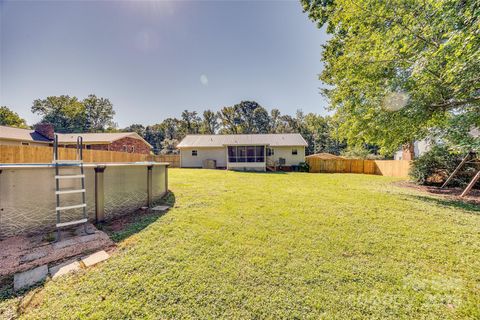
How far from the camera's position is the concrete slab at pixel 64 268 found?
8.03 ft

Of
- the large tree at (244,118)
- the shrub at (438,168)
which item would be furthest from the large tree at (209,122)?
the shrub at (438,168)

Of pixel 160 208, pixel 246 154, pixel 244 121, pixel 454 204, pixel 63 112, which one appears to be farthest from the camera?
pixel 244 121

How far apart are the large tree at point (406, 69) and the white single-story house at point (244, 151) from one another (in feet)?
32.8

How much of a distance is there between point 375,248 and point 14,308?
4.94 meters

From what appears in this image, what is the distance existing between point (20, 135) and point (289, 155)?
77.9ft

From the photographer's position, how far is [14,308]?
1.91 meters

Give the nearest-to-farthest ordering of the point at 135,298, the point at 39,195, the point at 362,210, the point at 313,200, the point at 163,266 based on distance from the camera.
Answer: the point at 135,298
the point at 163,266
the point at 39,195
the point at 362,210
the point at 313,200

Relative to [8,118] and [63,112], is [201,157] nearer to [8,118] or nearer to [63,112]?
[8,118]

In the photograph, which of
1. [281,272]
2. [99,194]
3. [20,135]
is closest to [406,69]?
[281,272]

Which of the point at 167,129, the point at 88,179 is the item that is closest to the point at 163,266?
the point at 88,179

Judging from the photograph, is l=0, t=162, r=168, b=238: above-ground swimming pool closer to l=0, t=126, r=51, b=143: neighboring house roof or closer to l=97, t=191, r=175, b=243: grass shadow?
l=97, t=191, r=175, b=243: grass shadow

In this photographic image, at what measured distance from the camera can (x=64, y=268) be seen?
2.56 m

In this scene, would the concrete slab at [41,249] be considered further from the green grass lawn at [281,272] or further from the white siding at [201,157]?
the white siding at [201,157]

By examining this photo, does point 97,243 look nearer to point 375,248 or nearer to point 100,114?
point 375,248
